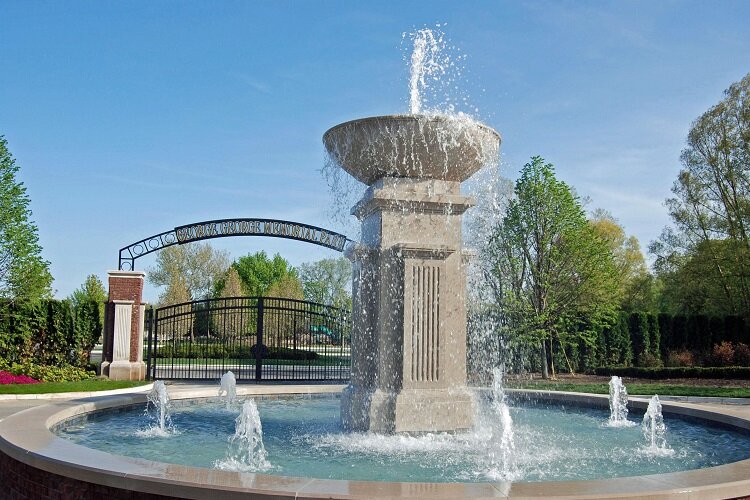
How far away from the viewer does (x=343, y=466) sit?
6.43 m

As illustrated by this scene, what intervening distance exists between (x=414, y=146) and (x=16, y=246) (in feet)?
49.5

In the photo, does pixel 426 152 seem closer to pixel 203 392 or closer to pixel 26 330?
pixel 203 392

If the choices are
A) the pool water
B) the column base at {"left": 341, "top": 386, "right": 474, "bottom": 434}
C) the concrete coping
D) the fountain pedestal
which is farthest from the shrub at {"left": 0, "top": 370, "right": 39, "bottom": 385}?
the concrete coping

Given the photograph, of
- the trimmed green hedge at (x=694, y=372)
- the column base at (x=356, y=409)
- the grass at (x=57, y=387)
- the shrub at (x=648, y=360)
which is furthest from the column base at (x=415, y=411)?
the shrub at (x=648, y=360)

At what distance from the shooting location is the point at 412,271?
8289 millimetres

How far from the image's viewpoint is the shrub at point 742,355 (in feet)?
83.9

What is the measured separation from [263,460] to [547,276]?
18.1m

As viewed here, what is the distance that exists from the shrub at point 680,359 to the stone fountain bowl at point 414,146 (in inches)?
818

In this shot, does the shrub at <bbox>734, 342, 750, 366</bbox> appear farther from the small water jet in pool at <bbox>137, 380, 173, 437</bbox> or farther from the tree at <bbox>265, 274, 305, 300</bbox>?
the tree at <bbox>265, 274, 305, 300</bbox>

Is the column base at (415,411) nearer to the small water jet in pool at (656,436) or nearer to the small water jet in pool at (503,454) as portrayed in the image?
the small water jet in pool at (503,454)

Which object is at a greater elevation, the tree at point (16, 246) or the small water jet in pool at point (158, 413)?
the tree at point (16, 246)

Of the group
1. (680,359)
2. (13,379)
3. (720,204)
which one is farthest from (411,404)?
(720,204)

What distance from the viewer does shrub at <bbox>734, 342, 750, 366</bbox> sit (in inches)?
1006

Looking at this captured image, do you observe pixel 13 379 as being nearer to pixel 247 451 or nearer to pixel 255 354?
pixel 255 354
